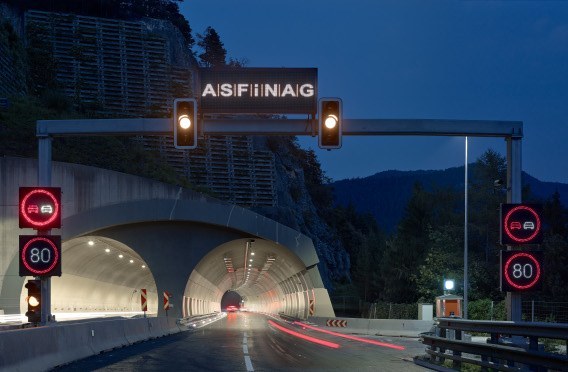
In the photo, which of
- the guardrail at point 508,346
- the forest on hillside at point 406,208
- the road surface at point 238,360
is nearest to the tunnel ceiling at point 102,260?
the forest on hillside at point 406,208

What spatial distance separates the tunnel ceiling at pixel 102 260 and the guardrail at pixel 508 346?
111ft

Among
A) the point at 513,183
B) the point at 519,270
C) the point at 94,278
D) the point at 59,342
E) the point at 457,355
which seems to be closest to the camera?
the point at 519,270

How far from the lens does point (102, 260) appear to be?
60719 mm

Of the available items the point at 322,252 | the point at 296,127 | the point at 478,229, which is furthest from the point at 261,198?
the point at 296,127

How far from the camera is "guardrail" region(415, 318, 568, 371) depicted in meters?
11.7

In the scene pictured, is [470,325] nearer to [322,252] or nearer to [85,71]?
[85,71]

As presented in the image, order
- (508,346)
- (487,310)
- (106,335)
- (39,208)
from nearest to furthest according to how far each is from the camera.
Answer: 1. (508,346)
2. (39,208)
3. (106,335)
4. (487,310)

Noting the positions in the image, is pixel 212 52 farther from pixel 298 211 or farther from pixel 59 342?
pixel 59 342

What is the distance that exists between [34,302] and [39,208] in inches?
76.6

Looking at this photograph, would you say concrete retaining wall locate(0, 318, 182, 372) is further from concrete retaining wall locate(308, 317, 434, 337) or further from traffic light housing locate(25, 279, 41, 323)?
concrete retaining wall locate(308, 317, 434, 337)

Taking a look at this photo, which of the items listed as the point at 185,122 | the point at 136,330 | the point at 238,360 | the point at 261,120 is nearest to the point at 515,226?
the point at 261,120

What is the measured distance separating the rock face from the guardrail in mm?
70906

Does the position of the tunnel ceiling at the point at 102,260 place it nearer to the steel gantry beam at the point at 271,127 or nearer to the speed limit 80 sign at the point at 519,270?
the steel gantry beam at the point at 271,127

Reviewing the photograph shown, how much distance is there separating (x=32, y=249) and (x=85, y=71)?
78122 mm
